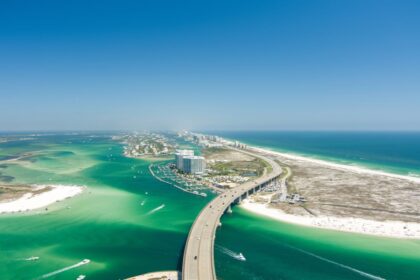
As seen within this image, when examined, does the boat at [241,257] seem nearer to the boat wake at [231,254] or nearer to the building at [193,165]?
the boat wake at [231,254]

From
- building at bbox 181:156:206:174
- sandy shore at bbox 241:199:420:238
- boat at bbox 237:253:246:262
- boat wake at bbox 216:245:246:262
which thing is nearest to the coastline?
sandy shore at bbox 241:199:420:238

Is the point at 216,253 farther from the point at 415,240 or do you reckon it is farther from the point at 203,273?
the point at 415,240

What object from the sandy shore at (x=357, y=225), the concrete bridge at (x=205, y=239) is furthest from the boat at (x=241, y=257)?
the sandy shore at (x=357, y=225)

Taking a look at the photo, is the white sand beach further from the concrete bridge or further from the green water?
the concrete bridge

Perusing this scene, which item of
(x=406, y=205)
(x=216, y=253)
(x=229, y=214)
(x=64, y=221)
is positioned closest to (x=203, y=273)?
(x=216, y=253)

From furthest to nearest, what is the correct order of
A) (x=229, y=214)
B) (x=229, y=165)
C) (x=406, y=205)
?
(x=229, y=165) → (x=406, y=205) → (x=229, y=214)

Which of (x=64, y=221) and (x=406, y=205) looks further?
(x=406, y=205)

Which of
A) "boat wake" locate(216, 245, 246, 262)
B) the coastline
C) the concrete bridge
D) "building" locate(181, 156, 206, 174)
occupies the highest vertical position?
"building" locate(181, 156, 206, 174)
